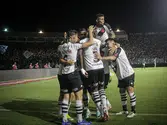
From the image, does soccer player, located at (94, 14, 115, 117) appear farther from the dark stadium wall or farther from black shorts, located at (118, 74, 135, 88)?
the dark stadium wall

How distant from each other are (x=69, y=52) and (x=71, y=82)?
76 centimetres

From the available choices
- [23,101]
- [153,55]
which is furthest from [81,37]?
[153,55]

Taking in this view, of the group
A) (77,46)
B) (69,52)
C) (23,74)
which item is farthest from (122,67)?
(23,74)

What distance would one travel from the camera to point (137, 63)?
172 ft

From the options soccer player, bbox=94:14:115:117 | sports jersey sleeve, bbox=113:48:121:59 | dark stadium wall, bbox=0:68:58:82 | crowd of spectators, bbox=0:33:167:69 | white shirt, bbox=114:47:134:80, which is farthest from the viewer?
crowd of spectators, bbox=0:33:167:69

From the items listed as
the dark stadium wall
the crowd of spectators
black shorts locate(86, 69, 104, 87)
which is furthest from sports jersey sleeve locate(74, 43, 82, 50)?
the crowd of spectators

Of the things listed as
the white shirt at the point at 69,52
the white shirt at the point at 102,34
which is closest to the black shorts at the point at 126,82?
the white shirt at the point at 102,34

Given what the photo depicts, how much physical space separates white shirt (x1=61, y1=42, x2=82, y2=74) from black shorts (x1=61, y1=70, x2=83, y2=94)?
0.11m

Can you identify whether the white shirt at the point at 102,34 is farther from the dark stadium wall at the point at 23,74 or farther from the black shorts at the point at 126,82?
the dark stadium wall at the point at 23,74

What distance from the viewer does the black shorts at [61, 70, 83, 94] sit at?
676 centimetres

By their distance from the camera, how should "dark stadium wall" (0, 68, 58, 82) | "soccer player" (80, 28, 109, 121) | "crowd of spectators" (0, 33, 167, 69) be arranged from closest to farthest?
"soccer player" (80, 28, 109, 121) → "dark stadium wall" (0, 68, 58, 82) → "crowd of spectators" (0, 33, 167, 69)

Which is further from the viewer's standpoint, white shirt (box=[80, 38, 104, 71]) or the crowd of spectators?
the crowd of spectators

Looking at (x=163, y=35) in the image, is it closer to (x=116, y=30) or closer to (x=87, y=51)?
(x=116, y=30)

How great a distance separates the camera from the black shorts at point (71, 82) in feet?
22.2
